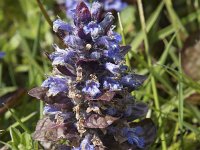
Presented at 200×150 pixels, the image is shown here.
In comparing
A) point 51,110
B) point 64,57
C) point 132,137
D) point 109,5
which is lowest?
point 132,137

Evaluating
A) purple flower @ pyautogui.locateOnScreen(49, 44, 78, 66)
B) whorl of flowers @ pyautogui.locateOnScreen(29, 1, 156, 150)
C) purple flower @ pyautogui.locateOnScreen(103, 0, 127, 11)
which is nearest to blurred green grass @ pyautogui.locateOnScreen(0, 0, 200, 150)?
purple flower @ pyautogui.locateOnScreen(103, 0, 127, 11)

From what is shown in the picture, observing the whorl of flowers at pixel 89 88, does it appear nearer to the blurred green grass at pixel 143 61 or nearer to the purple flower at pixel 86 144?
the purple flower at pixel 86 144

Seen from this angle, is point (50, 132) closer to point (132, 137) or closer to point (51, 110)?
point (51, 110)

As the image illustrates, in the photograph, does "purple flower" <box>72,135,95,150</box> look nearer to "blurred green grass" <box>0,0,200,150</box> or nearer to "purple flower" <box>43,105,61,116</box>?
"purple flower" <box>43,105,61,116</box>

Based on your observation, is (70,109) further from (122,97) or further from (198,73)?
(198,73)

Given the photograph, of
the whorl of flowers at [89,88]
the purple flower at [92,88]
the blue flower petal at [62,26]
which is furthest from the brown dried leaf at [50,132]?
the blue flower petal at [62,26]

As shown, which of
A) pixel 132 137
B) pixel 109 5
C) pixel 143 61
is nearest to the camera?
pixel 132 137

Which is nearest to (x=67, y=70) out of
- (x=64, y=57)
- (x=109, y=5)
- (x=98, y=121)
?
(x=64, y=57)
